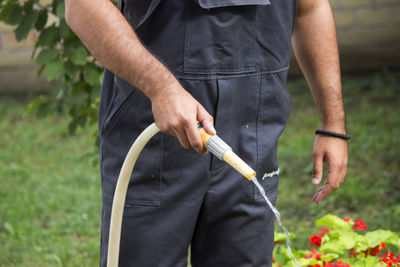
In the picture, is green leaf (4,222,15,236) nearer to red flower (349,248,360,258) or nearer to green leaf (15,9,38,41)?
green leaf (15,9,38,41)

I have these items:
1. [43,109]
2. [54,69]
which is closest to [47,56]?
[54,69]

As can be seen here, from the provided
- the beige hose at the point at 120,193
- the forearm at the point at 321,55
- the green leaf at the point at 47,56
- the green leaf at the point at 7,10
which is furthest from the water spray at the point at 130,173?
the green leaf at the point at 7,10

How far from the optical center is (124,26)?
1467mm

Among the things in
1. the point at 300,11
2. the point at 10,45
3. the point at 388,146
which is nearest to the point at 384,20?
the point at 388,146

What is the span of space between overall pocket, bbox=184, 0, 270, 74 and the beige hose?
0.79 ft

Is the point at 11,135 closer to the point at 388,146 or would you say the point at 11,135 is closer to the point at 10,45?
the point at 10,45

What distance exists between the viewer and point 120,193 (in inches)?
61.7

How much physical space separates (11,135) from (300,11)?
4501 millimetres

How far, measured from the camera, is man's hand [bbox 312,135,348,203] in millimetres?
2033

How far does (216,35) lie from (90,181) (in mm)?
3253

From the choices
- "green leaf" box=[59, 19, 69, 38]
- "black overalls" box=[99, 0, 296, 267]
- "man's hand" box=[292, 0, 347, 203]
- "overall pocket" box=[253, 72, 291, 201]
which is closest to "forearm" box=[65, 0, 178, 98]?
"black overalls" box=[99, 0, 296, 267]

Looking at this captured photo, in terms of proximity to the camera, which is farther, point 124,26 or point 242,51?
point 242,51

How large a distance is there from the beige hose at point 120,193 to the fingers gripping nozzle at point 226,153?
168 millimetres

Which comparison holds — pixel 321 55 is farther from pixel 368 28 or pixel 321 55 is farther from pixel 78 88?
pixel 368 28
